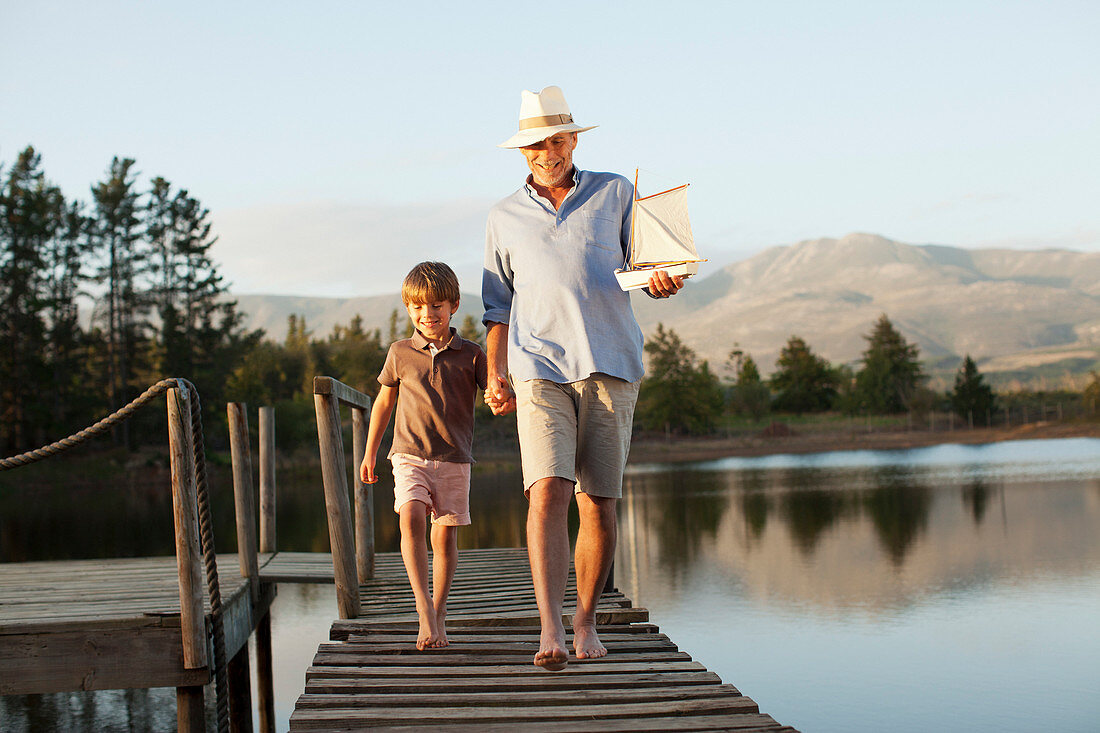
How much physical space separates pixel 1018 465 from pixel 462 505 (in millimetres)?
39736

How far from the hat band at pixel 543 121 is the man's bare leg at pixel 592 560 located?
1282mm

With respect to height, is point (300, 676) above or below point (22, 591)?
below

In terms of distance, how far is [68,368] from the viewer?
4150 centimetres

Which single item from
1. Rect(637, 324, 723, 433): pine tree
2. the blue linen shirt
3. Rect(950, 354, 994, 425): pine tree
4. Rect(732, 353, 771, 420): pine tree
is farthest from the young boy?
Rect(732, 353, 771, 420): pine tree

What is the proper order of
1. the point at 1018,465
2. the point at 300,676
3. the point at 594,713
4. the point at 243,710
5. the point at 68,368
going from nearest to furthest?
1. the point at 594,713
2. the point at 243,710
3. the point at 300,676
4. the point at 1018,465
5. the point at 68,368

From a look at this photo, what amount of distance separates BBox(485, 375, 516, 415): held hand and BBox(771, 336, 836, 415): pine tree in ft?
278

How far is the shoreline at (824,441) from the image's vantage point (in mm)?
59688

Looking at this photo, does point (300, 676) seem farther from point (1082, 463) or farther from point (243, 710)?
point (1082, 463)

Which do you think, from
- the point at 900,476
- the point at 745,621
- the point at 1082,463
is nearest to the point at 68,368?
the point at 900,476

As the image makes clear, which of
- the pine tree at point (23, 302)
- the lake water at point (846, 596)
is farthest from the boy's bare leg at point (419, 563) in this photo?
the pine tree at point (23, 302)

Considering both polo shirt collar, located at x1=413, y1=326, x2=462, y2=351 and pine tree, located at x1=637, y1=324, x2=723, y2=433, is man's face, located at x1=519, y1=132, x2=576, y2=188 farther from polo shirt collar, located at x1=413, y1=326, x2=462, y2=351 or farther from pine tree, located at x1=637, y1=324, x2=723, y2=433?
pine tree, located at x1=637, y1=324, x2=723, y2=433

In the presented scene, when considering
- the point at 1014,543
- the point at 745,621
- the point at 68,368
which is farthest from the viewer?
the point at 68,368

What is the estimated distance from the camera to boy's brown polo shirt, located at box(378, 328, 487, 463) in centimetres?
389

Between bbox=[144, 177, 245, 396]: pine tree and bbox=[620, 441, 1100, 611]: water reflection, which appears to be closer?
bbox=[620, 441, 1100, 611]: water reflection
